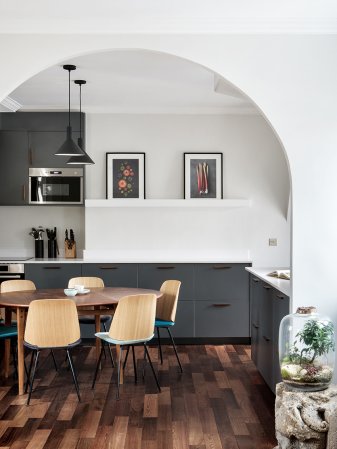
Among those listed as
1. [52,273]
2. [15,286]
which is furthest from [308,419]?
[52,273]

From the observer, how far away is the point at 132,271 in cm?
736

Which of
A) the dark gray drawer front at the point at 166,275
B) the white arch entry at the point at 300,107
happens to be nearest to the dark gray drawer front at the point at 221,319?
the dark gray drawer front at the point at 166,275

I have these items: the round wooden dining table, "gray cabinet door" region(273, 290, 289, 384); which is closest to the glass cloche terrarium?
"gray cabinet door" region(273, 290, 289, 384)

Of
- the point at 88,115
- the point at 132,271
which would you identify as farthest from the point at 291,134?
the point at 88,115

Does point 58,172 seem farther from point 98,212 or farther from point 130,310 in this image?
point 130,310

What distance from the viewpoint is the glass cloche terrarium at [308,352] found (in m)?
3.63

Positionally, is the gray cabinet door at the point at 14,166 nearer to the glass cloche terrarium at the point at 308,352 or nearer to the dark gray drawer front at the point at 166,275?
the dark gray drawer front at the point at 166,275

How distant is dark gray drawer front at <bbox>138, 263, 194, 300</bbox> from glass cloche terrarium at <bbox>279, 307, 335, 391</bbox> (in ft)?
11.9

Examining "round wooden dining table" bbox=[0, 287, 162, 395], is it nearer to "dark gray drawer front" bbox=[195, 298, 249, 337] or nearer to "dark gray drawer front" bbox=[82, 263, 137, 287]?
"dark gray drawer front" bbox=[82, 263, 137, 287]

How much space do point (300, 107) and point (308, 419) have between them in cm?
196

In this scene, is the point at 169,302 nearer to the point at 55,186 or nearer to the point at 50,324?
the point at 50,324

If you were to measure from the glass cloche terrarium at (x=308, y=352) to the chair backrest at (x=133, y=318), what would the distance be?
1721mm

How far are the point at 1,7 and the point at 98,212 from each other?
3969 millimetres

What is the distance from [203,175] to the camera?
306 inches
